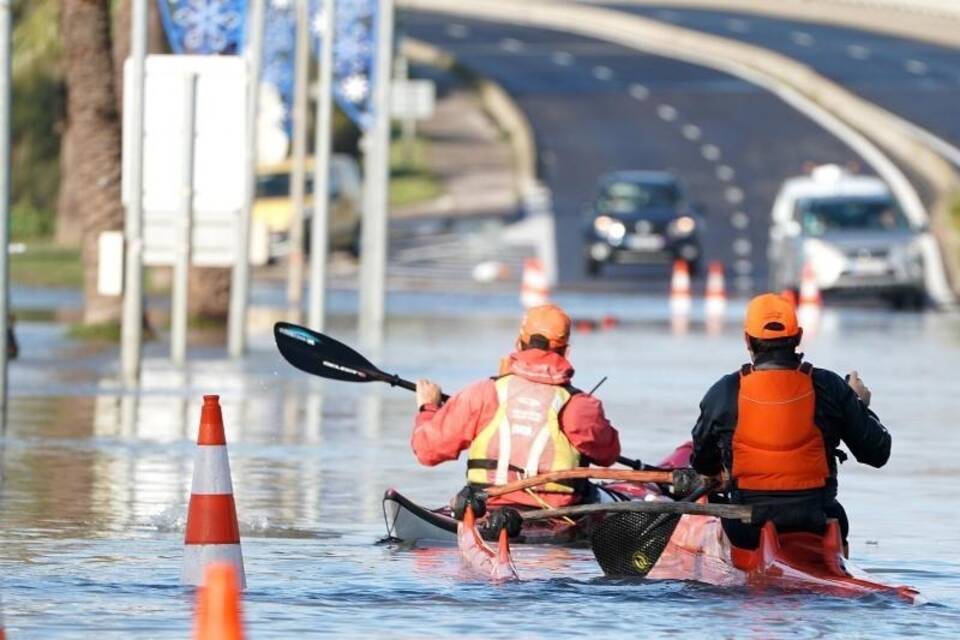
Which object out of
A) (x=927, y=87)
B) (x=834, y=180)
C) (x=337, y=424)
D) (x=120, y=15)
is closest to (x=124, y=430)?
(x=337, y=424)

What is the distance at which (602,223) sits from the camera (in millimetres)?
48094

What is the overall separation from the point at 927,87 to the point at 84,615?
65.7 meters

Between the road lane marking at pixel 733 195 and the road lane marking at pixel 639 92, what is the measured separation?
1497 centimetres

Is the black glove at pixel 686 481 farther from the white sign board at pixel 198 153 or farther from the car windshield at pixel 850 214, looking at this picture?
the car windshield at pixel 850 214

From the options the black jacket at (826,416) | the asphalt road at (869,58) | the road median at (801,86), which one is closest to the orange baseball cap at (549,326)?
the black jacket at (826,416)

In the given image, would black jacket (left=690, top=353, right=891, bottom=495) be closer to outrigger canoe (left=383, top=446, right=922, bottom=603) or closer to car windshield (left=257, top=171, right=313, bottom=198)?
outrigger canoe (left=383, top=446, right=922, bottom=603)

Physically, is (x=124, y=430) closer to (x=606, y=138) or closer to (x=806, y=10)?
(x=606, y=138)

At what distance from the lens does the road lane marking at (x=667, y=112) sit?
70.9 meters

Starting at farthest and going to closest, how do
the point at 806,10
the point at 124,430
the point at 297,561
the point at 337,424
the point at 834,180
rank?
1. the point at 806,10
2. the point at 834,180
3. the point at 337,424
4. the point at 124,430
5. the point at 297,561

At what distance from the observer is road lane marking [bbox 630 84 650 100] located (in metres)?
75.4

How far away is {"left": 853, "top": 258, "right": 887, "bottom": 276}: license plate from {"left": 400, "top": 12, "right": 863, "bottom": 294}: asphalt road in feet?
16.3

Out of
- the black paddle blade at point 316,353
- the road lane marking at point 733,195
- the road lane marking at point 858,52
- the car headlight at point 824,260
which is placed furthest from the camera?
the road lane marking at point 858,52

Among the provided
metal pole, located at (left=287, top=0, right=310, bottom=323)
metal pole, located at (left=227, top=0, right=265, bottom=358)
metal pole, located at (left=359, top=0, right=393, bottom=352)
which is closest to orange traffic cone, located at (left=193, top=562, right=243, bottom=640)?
metal pole, located at (left=227, top=0, right=265, bottom=358)

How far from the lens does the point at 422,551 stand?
537 inches
